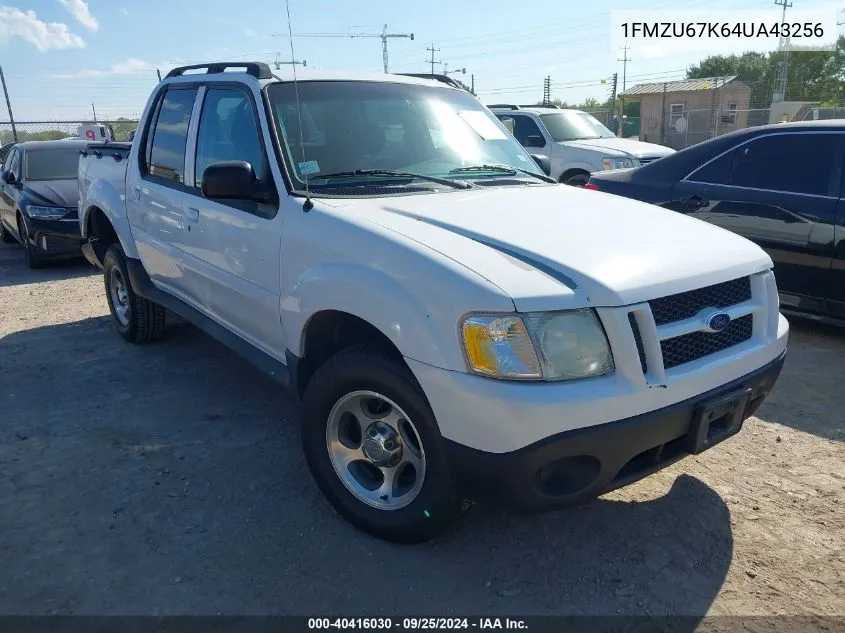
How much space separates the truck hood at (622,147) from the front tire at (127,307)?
7.90 meters

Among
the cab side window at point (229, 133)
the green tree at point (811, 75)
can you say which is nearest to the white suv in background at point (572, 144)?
the cab side window at point (229, 133)

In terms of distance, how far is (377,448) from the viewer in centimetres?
277

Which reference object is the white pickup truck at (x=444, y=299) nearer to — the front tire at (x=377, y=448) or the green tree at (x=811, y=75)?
the front tire at (x=377, y=448)

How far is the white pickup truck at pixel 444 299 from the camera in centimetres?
226

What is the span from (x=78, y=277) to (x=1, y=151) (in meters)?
18.2

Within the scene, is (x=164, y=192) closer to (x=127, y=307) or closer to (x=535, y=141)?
(x=127, y=307)

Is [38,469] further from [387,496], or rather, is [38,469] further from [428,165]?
[428,165]

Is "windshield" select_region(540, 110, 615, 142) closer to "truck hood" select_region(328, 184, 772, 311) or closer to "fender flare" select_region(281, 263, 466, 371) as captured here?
"truck hood" select_region(328, 184, 772, 311)

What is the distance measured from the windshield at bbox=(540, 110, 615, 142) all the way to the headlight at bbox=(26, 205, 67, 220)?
7852 mm

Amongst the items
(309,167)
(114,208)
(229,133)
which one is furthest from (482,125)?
(114,208)

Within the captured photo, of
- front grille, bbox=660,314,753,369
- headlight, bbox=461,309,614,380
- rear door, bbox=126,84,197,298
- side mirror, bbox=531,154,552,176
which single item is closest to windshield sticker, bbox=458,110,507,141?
side mirror, bbox=531,154,552,176

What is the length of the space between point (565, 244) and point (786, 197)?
3.42m

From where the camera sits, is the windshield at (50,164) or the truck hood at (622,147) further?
the truck hood at (622,147)

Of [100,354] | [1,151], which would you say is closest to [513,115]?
[100,354]
